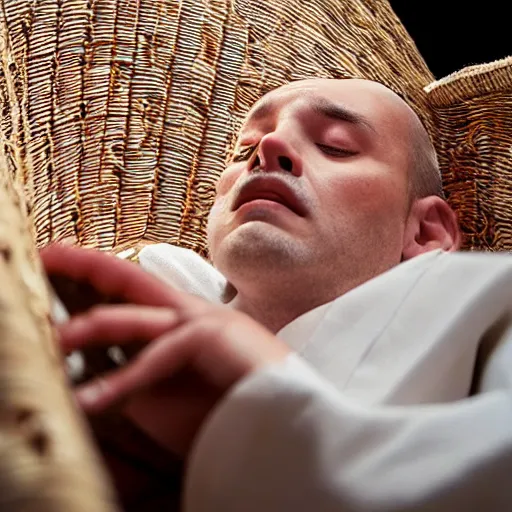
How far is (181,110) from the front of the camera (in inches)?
48.8

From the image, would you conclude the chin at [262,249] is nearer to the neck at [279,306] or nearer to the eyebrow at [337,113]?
the neck at [279,306]

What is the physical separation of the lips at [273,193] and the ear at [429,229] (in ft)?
0.63

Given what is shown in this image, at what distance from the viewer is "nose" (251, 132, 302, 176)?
0.85m

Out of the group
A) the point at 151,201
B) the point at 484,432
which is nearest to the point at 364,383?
the point at 484,432

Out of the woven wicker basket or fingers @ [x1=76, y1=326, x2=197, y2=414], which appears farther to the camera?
the woven wicker basket

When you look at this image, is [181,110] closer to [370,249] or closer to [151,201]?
[151,201]

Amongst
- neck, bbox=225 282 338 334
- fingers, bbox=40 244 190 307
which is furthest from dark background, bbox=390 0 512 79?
fingers, bbox=40 244 190 307

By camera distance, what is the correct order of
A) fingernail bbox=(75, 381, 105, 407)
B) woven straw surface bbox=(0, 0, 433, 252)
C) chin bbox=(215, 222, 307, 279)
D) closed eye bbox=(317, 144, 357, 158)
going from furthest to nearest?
1. woven straw surface bbox=(0, 0, 433, 252)
2. closed eye bbox=(317, 144, 357, 158)
3. chin bbox=(215, 222, 307, 279)
4. fingernail bbox=(75, 381, 105, 407)

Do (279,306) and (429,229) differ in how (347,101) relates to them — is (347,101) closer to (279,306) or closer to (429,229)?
(429,229)

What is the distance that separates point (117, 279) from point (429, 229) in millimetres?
647

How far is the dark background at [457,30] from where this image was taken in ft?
5.42

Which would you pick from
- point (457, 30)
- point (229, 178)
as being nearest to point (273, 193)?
point (229, 178)

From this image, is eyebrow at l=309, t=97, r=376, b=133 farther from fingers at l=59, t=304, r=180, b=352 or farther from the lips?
fingers at l=59, t=304, r=180, b=352

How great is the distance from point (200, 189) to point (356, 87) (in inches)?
12.6
